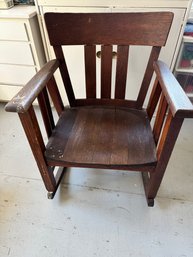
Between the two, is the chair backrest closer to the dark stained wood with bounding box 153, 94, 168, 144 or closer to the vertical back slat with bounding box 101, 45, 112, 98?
the vertical back slat with bounding box 101, 45, 112, 98

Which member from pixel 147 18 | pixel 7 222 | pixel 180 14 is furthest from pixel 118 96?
pixel 7 222

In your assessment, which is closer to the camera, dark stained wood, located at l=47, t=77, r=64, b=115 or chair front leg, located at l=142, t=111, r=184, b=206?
chair front leg, located at l=142, t=111, r=184, b=206

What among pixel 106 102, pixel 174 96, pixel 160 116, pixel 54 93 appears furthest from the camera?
pixel 106 102

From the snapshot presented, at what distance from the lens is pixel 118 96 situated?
1.05 metres

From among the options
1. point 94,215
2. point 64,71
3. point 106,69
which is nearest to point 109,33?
point 106,69

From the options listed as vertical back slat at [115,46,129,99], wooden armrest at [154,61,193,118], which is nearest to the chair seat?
vertical back slat at [115,46,129,99]

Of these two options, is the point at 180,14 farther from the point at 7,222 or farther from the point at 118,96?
the point at 7,222

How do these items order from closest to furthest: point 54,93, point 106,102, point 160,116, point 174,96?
point 174,96
point 160,116
point 54,93
point 106,102

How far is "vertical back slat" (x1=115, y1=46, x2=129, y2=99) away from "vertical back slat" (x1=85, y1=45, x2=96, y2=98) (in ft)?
0.41

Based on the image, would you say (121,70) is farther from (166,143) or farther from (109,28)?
(166,143)

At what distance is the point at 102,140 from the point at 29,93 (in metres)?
0.38

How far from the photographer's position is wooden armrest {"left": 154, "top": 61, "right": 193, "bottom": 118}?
60 cm

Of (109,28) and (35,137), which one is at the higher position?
(109,28)

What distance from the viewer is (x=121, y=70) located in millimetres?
974
